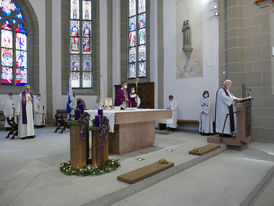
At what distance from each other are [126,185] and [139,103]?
4365mm

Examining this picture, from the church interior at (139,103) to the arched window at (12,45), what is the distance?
0.05 metres

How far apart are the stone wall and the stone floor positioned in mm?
2387

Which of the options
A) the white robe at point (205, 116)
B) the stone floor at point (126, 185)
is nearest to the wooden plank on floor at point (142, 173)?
the stone floor at point (126, 185)

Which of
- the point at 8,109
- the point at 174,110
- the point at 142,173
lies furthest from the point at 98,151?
→ the point at 8,109

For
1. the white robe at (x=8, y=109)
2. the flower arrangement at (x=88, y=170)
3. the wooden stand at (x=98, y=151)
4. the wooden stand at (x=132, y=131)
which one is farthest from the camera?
the white robe at (x=8, y=109)

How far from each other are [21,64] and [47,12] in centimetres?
290

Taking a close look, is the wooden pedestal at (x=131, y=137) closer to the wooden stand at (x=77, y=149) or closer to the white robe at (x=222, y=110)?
the wooden stand at (x=77, y=149)

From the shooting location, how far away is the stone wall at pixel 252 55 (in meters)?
7.44

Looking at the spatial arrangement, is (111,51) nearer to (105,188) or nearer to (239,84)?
(239,84)

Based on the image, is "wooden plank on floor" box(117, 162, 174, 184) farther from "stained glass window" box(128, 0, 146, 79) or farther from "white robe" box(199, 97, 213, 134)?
"stained glass window" box(128, 0, 146, 79)

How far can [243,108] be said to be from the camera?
19.8 feet

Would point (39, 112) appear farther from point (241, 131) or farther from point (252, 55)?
point (252, 55)

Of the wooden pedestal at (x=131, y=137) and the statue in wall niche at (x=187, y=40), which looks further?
the statue in wall niche at (x=187, y=40)

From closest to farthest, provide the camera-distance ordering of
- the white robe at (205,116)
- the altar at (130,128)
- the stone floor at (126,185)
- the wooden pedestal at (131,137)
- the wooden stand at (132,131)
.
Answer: the stone floor at (126,185) < the altar at (130,128) < the wooden stand at (132,131) < the wooden pedestal at (131,137) < the white robe at (205,116)
